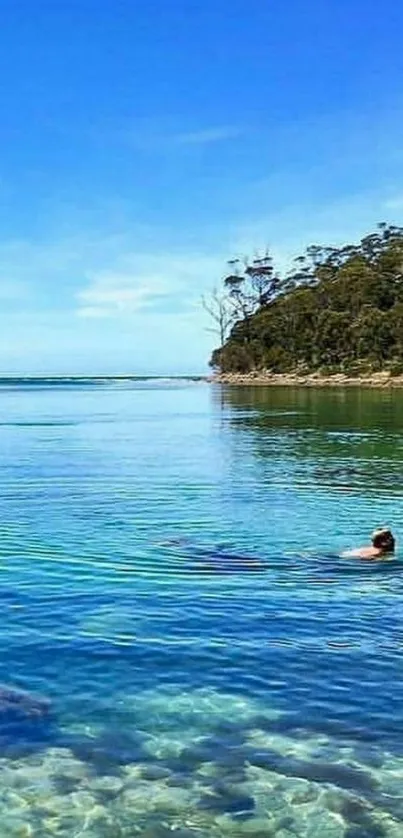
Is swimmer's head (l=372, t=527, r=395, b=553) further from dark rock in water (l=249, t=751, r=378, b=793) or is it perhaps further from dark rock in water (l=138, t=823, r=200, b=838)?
dark rock in water (l=138, t=823, r=200, b=838)

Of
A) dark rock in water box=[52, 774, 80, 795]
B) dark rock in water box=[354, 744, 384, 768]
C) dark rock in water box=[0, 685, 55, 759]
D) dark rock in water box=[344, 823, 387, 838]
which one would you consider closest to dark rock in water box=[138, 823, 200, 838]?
dark rock in water box=[52, 774, 80, 795]

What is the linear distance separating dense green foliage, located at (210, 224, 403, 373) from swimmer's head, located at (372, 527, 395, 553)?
108777 millimetres

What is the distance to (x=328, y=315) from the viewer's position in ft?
461

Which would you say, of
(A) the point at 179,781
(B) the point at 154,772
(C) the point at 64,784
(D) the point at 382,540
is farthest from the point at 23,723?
(D) the point at 382,540

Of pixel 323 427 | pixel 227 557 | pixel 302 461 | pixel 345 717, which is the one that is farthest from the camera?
pixel 323 427

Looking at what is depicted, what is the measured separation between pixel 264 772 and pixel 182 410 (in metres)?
78.3

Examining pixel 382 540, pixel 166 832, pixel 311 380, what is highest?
Answer: pixel 311 380

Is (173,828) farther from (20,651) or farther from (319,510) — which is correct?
(319,510)

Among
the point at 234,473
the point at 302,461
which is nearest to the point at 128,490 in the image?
the point at 234,473

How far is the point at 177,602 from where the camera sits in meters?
15.2

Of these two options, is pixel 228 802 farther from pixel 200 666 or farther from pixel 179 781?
pixel 200 666

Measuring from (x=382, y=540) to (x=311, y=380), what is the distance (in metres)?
121

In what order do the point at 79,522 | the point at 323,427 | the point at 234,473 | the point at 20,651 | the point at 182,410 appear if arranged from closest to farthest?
the point at 20,651, the point at 79,522, the point at 234,473, the point at 323,427, the point at 182,410

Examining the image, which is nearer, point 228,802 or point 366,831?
point 366,831
